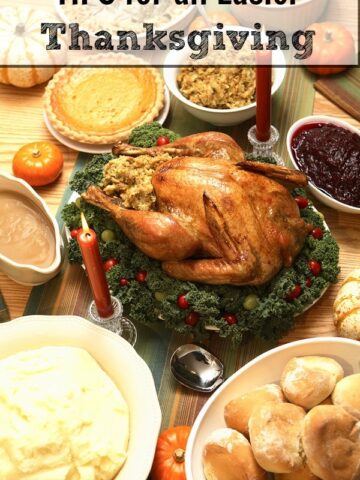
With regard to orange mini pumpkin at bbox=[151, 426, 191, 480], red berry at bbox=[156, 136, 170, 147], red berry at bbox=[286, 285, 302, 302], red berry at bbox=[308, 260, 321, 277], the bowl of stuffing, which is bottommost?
orange mini pumpkin at bbox=[151, 426, 191, 480]

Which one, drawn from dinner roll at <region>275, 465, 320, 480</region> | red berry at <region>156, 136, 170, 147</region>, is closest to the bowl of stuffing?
red berry at <region>156, 136, 170, 147</region>

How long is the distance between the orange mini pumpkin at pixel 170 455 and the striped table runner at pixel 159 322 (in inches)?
4.8

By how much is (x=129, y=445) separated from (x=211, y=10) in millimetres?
1959

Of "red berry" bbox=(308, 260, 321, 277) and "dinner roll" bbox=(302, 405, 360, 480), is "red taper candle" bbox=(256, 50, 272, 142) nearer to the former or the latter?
"red berry" bbox=(308, 260, 321, 277)

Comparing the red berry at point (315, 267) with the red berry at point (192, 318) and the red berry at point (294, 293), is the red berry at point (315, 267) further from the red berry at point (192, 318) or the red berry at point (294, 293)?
the red berry at point (192, 318)

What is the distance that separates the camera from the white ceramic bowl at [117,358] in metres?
1.94

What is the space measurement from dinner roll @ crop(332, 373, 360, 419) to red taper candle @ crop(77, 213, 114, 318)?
2.36ft

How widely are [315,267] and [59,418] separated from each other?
923 millimetres

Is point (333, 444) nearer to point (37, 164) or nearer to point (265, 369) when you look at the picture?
point (265, 369)

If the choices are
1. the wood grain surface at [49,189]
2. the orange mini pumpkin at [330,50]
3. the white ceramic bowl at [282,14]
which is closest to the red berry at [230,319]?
the wood grain surface at [49,189]

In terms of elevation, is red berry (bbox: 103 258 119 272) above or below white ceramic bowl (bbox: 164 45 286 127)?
below

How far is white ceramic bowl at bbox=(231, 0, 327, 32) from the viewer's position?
3.01 metres

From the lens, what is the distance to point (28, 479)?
1.88 metres

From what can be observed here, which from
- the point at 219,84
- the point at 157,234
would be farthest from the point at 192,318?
the point at 219,84
